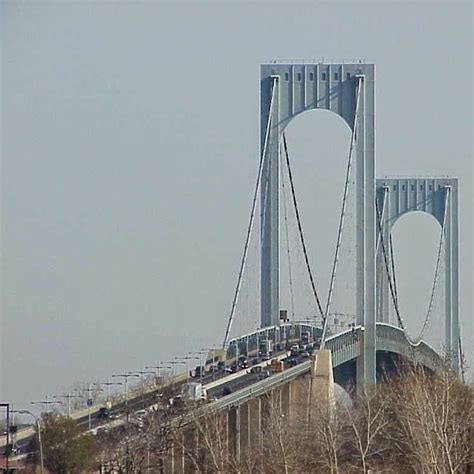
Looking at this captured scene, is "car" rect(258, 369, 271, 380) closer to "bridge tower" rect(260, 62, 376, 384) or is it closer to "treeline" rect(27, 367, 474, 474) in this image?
"treeline" rect(27, 367, 474, 474)

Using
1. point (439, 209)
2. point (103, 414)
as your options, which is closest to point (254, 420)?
point (103, 414)

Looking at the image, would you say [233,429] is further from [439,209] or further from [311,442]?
[439,209]

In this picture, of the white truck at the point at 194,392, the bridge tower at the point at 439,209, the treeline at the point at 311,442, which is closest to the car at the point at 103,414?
the white truck at the point at 194,392

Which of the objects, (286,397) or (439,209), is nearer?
(286,397)

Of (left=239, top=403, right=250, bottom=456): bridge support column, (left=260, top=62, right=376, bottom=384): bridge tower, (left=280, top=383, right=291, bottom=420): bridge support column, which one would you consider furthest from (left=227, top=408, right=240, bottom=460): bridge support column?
(left=260, top=62, right=376, bottom=384): bridge tower

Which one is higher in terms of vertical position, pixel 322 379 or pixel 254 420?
pixel 322 379

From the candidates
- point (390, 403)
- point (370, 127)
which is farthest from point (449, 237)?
point (390, 403)
